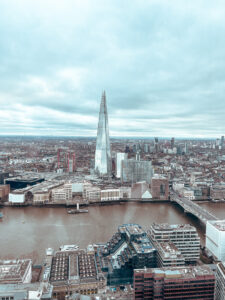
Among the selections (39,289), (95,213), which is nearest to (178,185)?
(95,213)

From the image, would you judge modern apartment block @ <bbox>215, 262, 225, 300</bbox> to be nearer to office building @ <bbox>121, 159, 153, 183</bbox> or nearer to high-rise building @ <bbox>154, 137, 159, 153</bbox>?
office building @ <bbox>121, 159, 153, 183</bbox>

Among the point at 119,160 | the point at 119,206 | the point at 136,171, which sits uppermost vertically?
the point at 119,160

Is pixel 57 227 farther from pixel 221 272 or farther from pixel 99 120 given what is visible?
pixel 99 120

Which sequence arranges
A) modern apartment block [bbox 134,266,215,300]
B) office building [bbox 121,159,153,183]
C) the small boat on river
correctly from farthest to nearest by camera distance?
office building [bbox 121,159,153,183] → the small boat on river → modern apartment block [bbox 134,266,215,300]

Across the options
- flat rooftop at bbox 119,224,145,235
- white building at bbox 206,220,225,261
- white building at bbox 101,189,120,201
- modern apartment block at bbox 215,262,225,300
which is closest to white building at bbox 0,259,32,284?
flat rooftop at bbox 119,224,145,235

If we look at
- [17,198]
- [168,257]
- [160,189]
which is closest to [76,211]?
[17,198]

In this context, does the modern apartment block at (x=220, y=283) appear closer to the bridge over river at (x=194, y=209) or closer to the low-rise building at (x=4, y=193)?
the bridge over river at (x=194, y=209)

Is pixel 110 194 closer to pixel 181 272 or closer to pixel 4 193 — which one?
pixel 4 193
